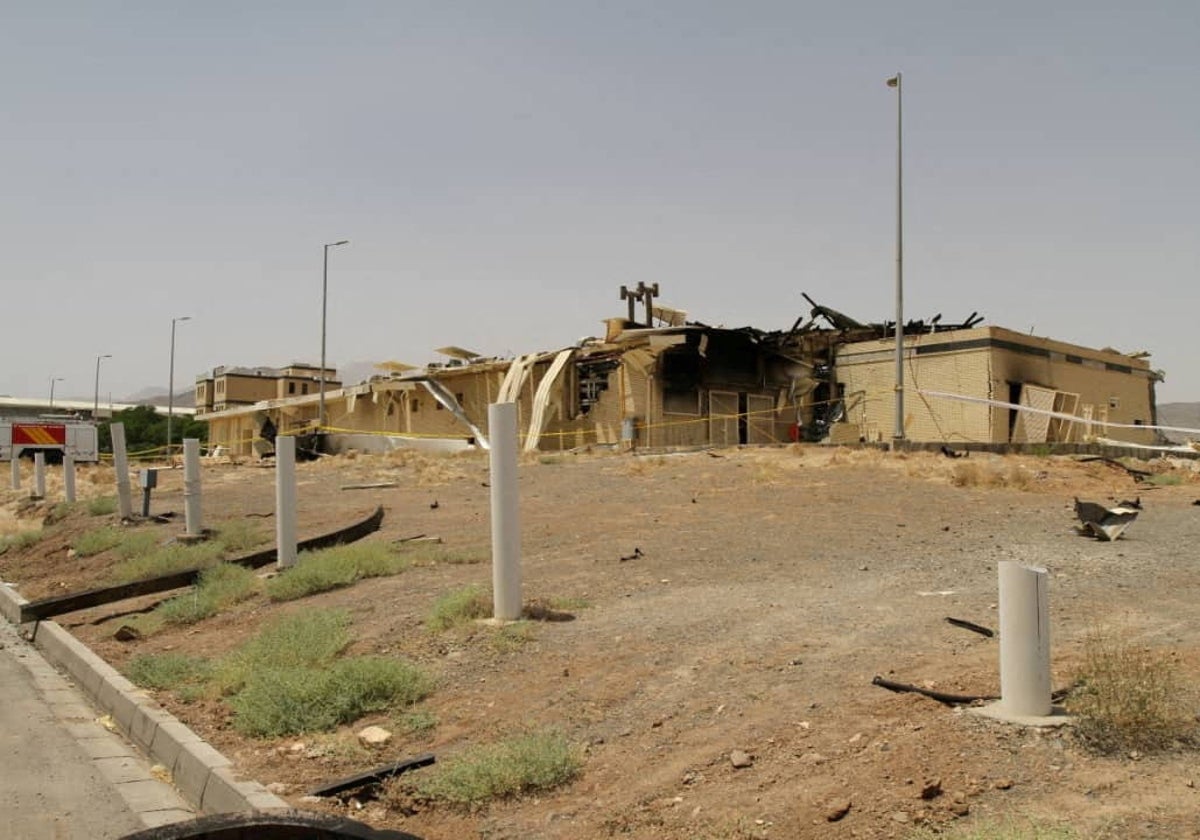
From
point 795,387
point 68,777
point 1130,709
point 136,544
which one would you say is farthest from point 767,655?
point 795,387

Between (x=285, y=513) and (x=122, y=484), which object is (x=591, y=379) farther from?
(x=285, y=513)

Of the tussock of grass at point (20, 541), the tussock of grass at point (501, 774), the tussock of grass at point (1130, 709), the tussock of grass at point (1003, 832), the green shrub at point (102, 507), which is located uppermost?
the tussock of grass at point (1130, 709)

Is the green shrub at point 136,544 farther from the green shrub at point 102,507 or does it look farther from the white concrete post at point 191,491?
the green shrub at point 102,507

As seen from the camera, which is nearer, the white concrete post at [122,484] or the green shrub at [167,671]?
the green shrub at [167,671]

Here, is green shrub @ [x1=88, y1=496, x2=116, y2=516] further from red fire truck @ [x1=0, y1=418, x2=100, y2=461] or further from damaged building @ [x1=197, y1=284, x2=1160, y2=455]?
damaged building @ [x1=197, y1=284, x2=1160, y2=455]

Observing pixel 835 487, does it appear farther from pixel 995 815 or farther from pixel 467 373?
pixel 467 373

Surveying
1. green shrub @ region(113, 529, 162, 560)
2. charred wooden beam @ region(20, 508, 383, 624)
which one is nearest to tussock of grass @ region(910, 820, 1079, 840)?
charred wooden beam @ region(20, 508, 383, 624)

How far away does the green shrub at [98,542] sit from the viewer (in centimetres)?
1598

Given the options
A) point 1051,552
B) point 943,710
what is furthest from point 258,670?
point 1051,552

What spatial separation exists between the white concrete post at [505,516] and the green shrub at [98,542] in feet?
34.4

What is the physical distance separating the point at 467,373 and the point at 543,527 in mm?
23491

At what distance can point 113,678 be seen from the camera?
8.14m

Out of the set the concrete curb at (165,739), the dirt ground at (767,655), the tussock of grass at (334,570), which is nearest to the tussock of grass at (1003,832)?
the dirt ground at (767,655)

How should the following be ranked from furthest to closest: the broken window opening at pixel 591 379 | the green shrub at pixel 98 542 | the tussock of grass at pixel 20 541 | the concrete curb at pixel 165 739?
1. the broken window opening at pixel 591 379
2. the tussock of grass at pixel 20 541
3. the green shrub at pixel 98 542
4. the concrete curb at pixel 165 739
